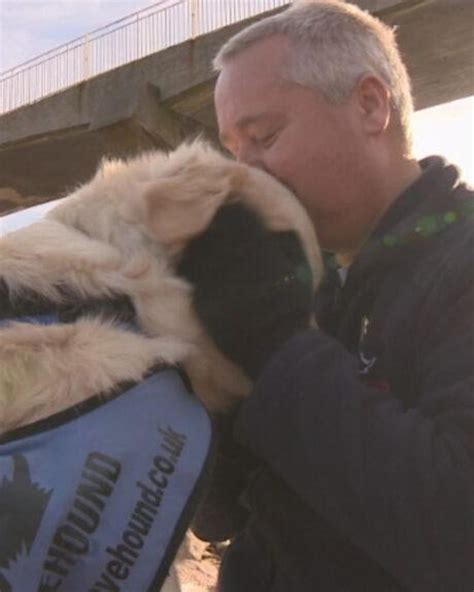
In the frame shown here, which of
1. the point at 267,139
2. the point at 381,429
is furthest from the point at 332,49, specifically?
the point at 381,429

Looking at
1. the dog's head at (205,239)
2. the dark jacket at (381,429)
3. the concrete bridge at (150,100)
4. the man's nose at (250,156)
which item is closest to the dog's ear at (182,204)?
the dog's head at (205,239)

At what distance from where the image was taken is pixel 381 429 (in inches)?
50.3

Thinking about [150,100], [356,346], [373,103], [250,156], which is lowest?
[150,100]

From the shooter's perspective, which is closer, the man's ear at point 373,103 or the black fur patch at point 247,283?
the black fur patch at point 247,283

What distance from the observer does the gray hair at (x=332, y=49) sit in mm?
1828

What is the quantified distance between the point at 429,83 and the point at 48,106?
5.15m

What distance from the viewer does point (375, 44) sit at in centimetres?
193

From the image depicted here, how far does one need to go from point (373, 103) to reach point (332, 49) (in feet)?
0.48

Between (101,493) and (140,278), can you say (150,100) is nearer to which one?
(140,278)

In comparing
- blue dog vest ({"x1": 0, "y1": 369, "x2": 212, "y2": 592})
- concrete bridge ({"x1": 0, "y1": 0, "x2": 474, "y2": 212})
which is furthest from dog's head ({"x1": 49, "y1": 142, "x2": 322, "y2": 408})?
concrete bridge ({"x1": 0, "y1": 0, "x2": 474, "y2": 212})

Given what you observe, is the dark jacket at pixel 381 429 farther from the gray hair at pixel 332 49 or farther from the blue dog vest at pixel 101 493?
the gray hair at pixel 332 49

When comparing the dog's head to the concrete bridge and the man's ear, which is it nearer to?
the man's ear

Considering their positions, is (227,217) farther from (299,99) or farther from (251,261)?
(299,99)

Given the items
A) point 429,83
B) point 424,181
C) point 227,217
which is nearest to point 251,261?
point 227,217
